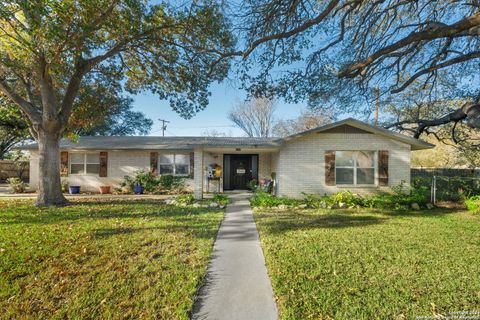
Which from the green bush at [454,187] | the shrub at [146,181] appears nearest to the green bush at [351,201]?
the green bush at [454,187]

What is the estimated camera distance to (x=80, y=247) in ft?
14.9

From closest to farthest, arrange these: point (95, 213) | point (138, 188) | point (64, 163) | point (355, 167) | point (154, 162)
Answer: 1. point (95, 213)
2. point (355, 167)
3. point (138, 188)
4. point (64, 163)
5. point (154, 162)

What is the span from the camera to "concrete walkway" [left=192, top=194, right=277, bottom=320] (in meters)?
2.68

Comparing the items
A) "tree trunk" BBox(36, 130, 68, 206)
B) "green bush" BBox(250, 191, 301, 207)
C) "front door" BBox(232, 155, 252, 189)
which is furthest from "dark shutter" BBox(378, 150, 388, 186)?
"tree trunk" BBox(36, 130, 68, 206)

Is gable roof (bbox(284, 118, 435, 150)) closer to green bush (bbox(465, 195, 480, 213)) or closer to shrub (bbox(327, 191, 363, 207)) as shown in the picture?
green bush (bbox(465, 195, 480, 213))

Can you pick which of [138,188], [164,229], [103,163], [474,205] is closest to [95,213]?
[164,229]

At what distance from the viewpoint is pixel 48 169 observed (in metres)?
8.64

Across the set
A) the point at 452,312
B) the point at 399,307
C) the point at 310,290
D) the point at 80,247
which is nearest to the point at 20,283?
the point at 80,247

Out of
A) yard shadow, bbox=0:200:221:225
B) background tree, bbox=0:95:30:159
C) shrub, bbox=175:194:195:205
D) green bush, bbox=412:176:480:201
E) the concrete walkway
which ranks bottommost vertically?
the concrete walkway

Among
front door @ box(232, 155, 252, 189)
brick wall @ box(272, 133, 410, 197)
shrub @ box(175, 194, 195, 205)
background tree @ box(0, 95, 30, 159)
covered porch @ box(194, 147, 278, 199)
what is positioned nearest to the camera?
shrub @ box(175, 194, 195, 205)

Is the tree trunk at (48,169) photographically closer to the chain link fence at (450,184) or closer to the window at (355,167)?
the window at (355,167)

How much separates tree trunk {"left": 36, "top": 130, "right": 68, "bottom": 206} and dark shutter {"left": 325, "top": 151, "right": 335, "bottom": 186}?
35.2 feet

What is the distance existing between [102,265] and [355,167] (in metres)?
10.1

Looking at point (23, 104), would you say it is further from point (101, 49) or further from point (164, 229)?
point (164, 229)
